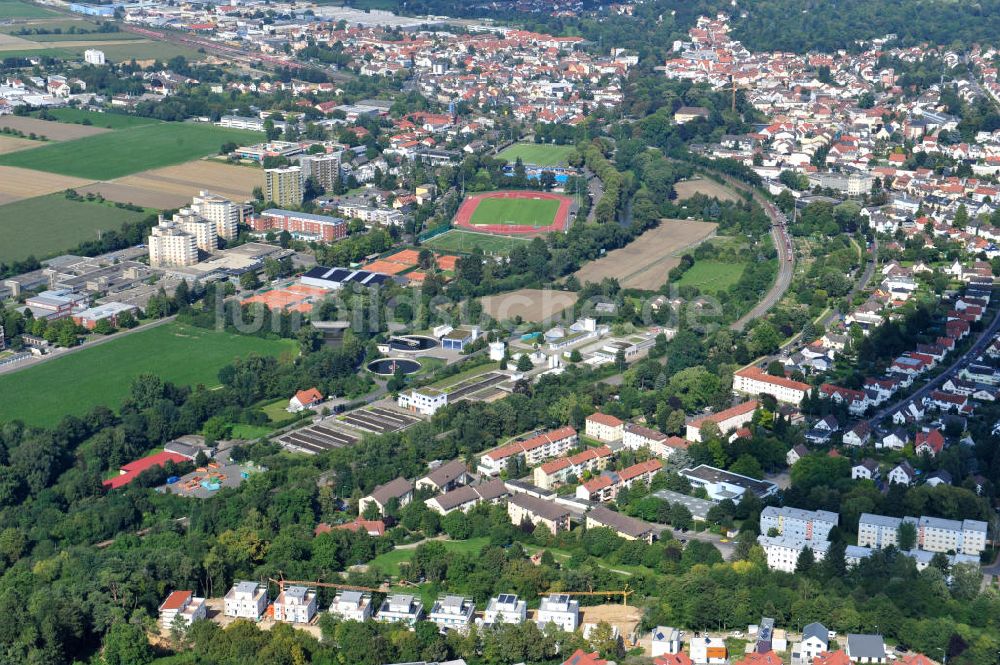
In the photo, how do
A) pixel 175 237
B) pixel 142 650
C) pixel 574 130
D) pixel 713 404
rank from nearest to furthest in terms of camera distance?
pixel 142 650
pixel 713 404
pixel 175 237
pixel 574 130

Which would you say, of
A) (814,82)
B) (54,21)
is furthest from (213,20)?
(814,82)

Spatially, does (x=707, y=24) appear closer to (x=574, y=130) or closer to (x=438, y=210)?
(x=574, y=130)

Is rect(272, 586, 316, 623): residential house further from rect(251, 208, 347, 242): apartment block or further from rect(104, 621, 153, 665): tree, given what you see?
rect(251, 208, 347, 242): apartment block

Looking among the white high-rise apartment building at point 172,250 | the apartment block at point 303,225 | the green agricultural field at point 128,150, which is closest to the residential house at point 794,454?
the white high-rise apartment building at point 172,250

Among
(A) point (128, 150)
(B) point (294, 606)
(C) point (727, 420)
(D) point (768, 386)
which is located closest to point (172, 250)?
(A) point (128, 150)

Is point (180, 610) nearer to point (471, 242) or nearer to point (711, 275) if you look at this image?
point (711, 275)

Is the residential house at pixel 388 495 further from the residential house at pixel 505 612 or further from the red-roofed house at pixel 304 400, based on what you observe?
the red-roofed house at pixel 304 400

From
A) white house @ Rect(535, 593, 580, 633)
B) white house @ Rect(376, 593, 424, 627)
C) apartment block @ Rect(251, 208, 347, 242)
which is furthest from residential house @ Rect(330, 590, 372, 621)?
apartment block @ Rect(251, 208, 347, 242)
